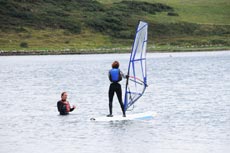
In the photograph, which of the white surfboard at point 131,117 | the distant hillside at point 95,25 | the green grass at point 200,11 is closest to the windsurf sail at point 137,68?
the white surfboard at point 131,117

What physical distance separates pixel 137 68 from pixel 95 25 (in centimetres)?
10890

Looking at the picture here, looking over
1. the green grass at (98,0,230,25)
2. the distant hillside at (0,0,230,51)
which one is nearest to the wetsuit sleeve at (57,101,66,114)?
the distant hillside at (0,0,230,51)

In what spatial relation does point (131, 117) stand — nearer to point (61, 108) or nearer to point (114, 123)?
point (114, 123)

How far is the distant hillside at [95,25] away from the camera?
12838 cm

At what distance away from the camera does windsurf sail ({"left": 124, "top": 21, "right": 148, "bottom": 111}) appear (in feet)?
96.7

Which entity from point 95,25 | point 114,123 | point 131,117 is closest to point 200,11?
point 95,25

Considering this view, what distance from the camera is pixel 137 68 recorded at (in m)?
29.7

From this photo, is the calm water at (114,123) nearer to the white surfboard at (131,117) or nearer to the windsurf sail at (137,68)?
the white surfboard at (131,117)

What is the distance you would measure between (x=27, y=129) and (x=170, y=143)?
19.5 feet

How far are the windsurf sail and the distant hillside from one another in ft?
303

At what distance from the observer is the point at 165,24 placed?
463 feet

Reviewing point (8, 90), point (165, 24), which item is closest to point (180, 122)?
point (8, 90)

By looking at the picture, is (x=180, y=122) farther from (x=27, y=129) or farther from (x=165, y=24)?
(x=165, y=24)

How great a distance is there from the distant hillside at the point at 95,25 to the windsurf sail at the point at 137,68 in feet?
303
